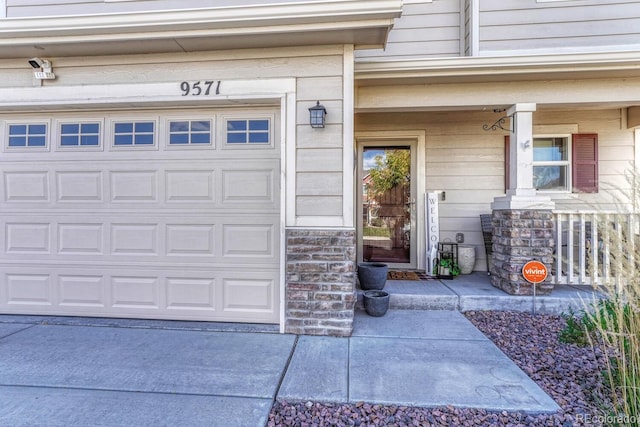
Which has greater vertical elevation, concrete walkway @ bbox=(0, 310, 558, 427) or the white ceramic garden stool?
the white ceramic garden stool

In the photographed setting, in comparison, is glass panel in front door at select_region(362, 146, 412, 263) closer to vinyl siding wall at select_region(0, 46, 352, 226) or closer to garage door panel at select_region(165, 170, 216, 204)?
vinyl siding wall at select_region(0, 46, 352, 226)

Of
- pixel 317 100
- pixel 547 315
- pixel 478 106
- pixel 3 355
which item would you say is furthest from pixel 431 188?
pixel 3 355

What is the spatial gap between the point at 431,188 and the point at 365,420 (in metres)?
3.79

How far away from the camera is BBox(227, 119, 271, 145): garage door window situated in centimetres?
339

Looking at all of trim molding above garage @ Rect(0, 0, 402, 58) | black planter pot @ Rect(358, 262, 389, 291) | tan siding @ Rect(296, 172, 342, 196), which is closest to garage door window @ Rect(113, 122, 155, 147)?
trim molding above garage @ Rect(0, 0, 402, 58)

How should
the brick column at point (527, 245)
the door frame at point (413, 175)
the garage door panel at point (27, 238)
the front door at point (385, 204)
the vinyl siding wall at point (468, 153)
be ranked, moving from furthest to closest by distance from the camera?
the front door at point (385, 204)
the door frame at point (413, 175)
the vinyl siding wall at point (468, 153)
the brick column at point (527, 245)
the garage door panel at point (27, 238)

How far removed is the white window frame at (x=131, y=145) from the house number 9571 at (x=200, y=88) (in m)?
0.48

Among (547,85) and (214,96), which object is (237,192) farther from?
(547,85)

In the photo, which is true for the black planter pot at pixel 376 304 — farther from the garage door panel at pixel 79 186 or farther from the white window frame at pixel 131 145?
the garage door panel at pixel 79 186

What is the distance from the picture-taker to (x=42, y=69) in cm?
337

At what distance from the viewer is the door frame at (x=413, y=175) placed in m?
5.09

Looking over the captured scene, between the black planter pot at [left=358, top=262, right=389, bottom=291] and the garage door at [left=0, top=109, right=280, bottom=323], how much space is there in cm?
105

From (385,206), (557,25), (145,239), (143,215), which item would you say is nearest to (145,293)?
(145,239)

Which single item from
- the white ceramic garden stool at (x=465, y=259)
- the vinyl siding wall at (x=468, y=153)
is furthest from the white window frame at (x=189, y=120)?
the white ceramic garden stool at (x=465, y=259)
